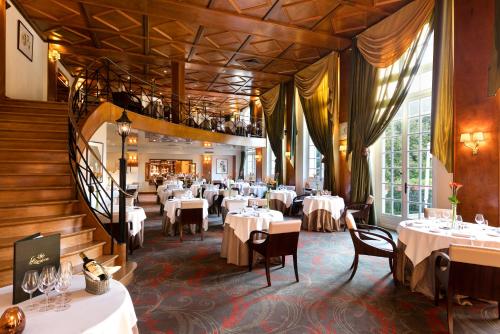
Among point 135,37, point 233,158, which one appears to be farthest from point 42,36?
point 233,158

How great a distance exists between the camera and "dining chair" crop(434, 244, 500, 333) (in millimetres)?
2578

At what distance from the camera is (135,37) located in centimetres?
845

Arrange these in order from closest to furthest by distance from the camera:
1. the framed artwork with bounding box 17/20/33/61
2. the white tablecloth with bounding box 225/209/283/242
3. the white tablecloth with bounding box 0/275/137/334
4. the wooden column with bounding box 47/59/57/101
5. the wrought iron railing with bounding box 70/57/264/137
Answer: the white tablecloth with bounding box 0/275/137/334 < the white tablecloth with bounding box 225/209/283/242 < the wrought iron railing with bounding box 70/57/264/137 < the framed artwork with bounding box 17/20/33/61 < the wooden column with bounding box 47/59/57/101

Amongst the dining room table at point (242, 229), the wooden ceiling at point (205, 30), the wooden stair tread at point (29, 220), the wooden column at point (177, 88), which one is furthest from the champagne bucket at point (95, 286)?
the wooden column at point (177, 88)

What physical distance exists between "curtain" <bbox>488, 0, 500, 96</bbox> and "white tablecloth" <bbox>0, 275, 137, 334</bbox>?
18.9 ft

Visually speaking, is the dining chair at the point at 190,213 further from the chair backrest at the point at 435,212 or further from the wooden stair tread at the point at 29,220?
the chair backrest at the point at 435,212

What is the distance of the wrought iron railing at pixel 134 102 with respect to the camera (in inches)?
271

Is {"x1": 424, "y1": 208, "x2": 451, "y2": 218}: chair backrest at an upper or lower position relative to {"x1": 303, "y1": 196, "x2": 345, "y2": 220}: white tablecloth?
upper

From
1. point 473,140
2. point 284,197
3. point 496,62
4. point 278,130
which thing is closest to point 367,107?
point 473,140

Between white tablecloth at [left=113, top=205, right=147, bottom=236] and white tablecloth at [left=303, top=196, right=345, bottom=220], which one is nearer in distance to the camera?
white tablecloth at [left=113, top=205, right=147, bottom=236]

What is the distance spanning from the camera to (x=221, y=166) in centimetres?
2077

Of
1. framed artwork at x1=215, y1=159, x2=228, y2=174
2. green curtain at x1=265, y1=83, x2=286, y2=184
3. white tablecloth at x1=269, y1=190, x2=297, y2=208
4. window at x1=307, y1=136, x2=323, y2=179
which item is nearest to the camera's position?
white tablecloth at x1=269, y1=190, x2=297, y2=208

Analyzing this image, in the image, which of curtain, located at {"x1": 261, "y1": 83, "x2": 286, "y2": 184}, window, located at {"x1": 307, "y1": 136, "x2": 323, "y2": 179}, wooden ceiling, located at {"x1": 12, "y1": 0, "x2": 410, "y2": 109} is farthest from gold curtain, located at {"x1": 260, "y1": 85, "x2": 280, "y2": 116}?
window, located at {"x1": 307, "y1": 136, "x2": 323, "y2": 179}

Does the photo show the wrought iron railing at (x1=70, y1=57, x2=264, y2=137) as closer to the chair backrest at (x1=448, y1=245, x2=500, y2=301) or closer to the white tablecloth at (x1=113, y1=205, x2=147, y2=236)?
the white tablecloth at (x1=113, y1=205, x2=147, y2=236)
